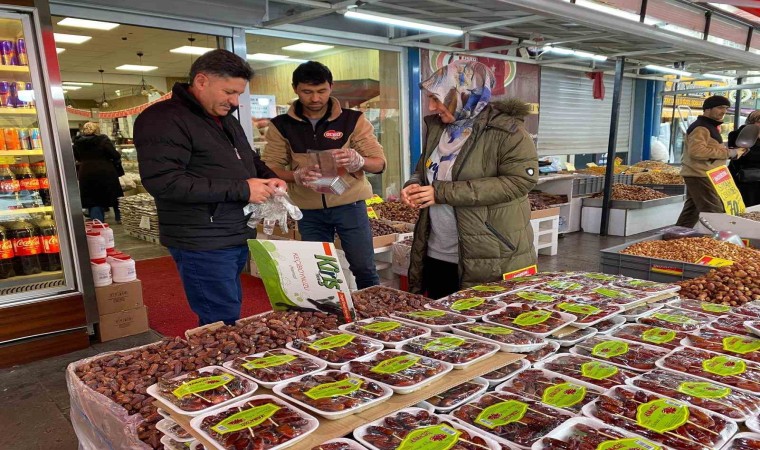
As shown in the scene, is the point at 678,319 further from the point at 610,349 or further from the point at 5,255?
the point at 5,255

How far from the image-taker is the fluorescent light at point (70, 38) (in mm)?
7438

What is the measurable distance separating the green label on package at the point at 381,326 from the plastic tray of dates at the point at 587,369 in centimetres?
47

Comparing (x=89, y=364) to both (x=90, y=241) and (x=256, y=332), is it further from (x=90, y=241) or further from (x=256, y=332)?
(x=90, y=241)

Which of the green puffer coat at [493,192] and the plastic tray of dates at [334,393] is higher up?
the green puffer coat at [493,192]

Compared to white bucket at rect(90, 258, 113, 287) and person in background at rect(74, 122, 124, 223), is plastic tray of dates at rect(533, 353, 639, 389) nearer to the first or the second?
white bucket at rect(90, 258, 113, 287)

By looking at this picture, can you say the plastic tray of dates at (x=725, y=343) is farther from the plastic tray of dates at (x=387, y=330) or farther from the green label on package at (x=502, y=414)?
the plastic tray of dates at (x=387, y=330)

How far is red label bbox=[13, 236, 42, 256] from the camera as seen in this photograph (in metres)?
3.89

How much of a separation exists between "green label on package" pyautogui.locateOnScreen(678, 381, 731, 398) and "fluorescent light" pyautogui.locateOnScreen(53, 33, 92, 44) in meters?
8.60

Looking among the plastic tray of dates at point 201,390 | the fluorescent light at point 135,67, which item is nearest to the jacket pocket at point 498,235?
the plastic tray of dates at point 201,390

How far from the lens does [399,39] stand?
6.70 meters

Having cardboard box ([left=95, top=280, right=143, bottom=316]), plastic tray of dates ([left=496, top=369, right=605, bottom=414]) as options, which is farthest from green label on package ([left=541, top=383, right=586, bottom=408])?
cardboard box ([left=95, top=280, right=143, bottom=316])

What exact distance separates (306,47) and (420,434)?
6064 millimetres

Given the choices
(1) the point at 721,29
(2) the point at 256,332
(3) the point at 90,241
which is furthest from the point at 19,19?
(1) the point at 721,29

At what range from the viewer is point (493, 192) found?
231 centimetres
